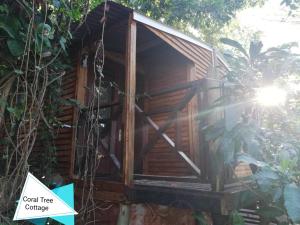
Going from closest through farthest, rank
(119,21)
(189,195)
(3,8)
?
(3,8), (189,195), (119,21)

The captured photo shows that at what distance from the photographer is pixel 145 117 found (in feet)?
13.4

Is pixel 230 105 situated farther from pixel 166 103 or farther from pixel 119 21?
pixel 166 103

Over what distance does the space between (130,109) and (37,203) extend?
6.84ft

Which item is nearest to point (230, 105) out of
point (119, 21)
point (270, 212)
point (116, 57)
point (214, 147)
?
point (214, 147)

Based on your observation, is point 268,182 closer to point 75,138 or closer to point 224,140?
point 224,140

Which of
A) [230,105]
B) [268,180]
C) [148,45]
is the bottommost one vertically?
[268,180]

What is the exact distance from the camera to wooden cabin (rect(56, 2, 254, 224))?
317 centimetres

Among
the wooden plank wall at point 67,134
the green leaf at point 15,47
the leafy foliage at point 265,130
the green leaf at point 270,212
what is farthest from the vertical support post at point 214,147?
the wooden plank wall at point 67,134

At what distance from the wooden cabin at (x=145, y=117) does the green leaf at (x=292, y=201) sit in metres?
0.74

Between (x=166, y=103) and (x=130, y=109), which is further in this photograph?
(x=166, y=103)

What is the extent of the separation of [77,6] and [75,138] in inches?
81.3

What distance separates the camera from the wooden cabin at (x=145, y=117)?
3174mm

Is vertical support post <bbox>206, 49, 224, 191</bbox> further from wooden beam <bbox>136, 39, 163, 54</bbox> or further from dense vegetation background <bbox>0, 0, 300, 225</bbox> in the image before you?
wooden beam <bbox>136, 39, 163, 54</bbox>

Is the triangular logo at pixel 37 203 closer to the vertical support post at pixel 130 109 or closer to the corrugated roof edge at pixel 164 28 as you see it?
the vertical support post at pixel 130 109
